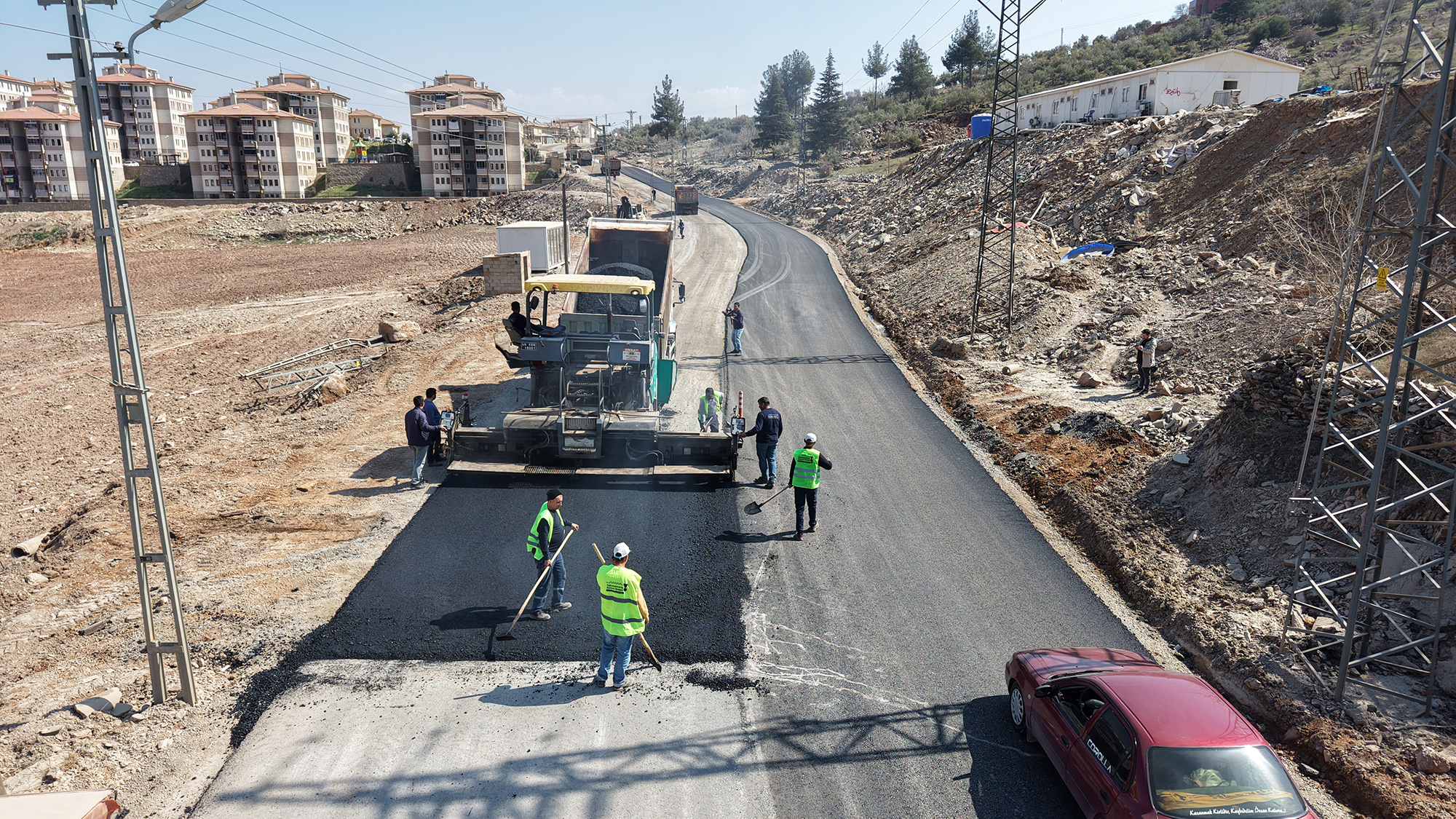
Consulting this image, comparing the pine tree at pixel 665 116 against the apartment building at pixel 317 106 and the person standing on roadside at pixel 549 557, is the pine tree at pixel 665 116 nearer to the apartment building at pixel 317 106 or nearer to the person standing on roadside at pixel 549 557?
the apartment building at pixel 317 106

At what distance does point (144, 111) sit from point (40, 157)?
23.8 m

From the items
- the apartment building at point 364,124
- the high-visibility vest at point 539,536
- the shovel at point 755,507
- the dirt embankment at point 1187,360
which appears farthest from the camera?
the apartment building at point 364,124

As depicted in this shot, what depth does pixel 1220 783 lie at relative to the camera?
18.7ft

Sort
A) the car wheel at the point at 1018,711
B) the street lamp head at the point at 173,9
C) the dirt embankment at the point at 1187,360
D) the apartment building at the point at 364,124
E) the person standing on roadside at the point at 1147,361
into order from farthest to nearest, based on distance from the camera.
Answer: the apartment building at the point at 364,124 → the person standing on roadside at the point at 1147,361 → the dirt embankment at the point at 1187,360 → the car wheel at the point at 1018,711 → the street lamp head at the point at 173,9

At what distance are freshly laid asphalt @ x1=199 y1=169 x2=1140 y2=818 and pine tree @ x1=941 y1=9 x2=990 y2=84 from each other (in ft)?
274

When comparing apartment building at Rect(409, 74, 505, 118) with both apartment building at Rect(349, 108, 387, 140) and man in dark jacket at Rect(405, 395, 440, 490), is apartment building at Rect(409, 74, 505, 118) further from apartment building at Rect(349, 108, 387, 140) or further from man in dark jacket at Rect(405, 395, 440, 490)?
man in dark jacket at Rect(405, 395, 440, 490)

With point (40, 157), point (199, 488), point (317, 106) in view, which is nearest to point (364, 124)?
point (317, 106)

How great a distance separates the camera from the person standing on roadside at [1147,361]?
55.6 feet

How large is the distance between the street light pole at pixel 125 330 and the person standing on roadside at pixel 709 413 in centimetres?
829

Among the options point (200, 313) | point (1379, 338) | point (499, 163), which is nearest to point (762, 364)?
point (1379, 338)

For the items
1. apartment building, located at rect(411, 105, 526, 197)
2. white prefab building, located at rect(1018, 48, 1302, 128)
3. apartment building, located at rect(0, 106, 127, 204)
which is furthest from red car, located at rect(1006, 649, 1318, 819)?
apartment building, located at rect(0, 106, 127, 204)

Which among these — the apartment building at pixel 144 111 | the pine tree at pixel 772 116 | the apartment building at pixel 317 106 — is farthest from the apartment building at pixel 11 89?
the pine tree at pixel 772 116

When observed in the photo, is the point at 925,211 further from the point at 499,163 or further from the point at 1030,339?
the point at 499,163

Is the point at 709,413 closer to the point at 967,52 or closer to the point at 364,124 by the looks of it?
the point at 967,52
